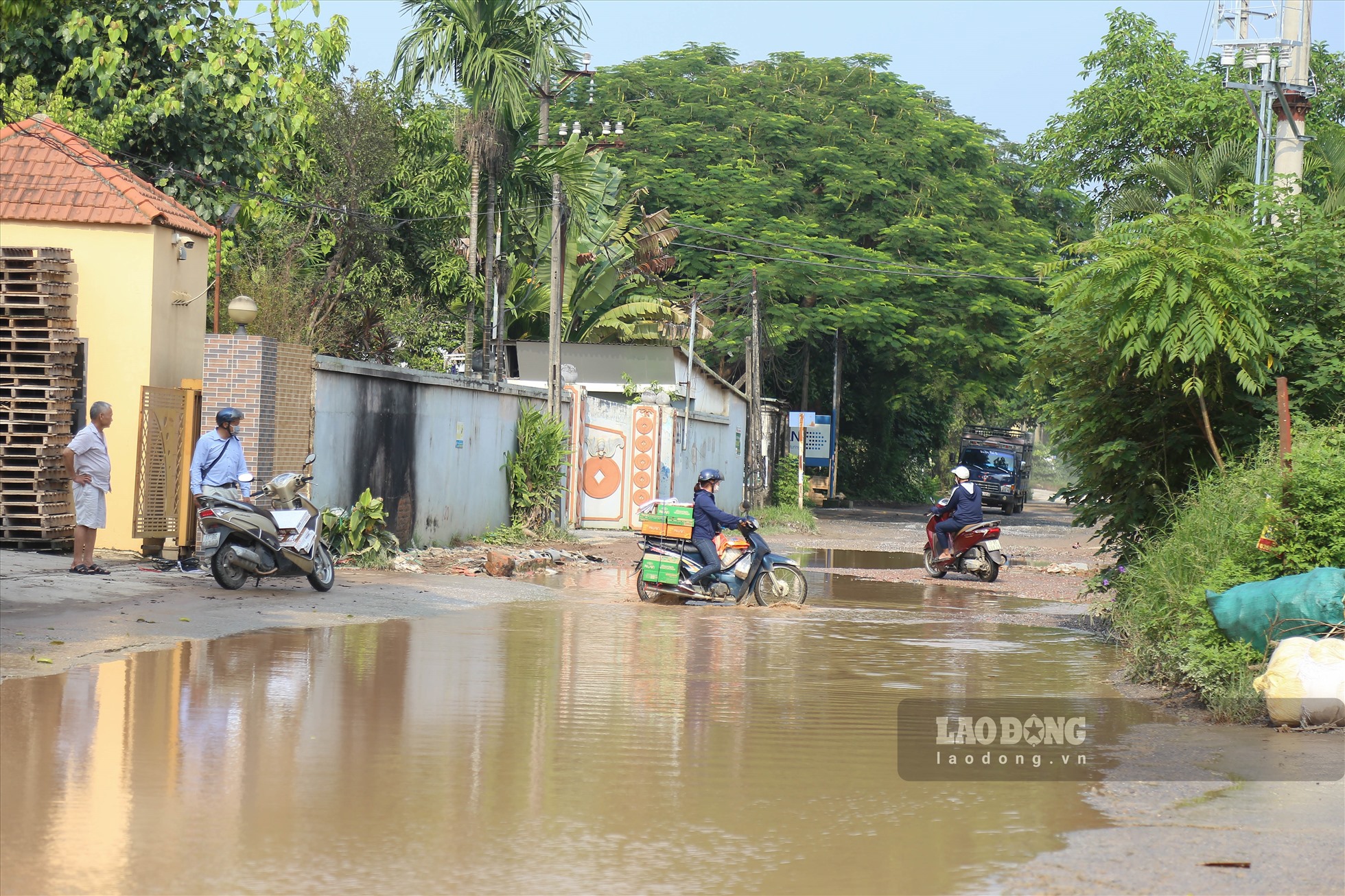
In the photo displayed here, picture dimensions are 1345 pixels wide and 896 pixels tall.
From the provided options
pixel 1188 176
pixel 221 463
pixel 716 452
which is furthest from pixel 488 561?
pixel 716 452

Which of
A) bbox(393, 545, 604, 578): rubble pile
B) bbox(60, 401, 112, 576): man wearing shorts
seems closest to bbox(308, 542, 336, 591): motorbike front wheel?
bbox(60, 401, 112, 576): man wearing shorts

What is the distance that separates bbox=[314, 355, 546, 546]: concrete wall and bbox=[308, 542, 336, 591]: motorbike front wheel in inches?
88.9

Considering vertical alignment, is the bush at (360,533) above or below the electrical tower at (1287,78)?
below

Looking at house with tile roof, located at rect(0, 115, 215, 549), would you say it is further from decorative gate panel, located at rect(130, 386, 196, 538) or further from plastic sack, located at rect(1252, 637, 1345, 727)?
plastic sack, located at rect(1252, 637, 1345, 727)

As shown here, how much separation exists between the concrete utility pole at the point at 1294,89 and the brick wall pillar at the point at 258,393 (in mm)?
12225

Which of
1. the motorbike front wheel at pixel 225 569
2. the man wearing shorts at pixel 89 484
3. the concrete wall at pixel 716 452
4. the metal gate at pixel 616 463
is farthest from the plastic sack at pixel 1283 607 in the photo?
the concrete wall at pixel 716 452

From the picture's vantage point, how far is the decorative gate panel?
15117mm

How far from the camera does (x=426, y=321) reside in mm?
30688

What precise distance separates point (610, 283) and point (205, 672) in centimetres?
2542

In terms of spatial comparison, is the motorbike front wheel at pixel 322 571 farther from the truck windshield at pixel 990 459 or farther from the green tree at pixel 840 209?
the truck windshield at pixel 990 459

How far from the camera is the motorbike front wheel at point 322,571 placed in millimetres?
13641

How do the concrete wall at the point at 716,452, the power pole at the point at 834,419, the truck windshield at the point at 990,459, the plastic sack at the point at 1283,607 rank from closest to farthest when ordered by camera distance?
the plastic sack at the point at 1283,607 → the concrete wall at the point at 716,452 → the power pole at the point at 834,419 → the truck windshield at the point at 990,459

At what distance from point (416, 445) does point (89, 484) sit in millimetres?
5793

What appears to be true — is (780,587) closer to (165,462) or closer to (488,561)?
(488,561)
